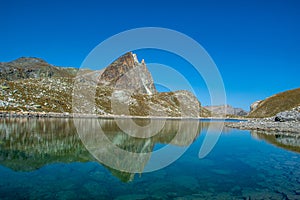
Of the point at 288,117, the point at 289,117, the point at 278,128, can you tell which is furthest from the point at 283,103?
the point at 278,128

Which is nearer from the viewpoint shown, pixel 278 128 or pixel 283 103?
pixel 278 128

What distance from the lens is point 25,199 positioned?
1153cm

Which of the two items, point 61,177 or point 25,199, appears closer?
point 25,199

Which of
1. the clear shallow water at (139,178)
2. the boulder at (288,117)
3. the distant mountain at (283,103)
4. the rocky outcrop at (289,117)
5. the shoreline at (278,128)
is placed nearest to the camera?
the clear shallow water at (139,178)

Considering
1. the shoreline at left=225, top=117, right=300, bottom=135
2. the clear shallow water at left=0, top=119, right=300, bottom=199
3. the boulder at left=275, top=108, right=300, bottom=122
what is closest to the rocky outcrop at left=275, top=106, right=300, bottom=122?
the boulder at left=275, top=108, right=300, bottom=122

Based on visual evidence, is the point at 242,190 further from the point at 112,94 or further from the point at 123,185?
the point at 112,94

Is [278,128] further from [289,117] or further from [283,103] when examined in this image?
[283,103]

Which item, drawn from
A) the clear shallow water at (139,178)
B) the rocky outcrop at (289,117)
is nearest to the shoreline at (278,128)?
the rocky outcrop at (289,117)

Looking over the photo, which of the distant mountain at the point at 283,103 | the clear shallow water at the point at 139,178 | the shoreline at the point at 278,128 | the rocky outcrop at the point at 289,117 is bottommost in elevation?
the clear shallow water at the point at 139,178

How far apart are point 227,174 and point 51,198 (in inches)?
550

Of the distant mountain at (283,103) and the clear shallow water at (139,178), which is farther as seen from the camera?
the distant mountain at (283,103)

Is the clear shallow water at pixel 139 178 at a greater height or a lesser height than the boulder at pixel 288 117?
lesser

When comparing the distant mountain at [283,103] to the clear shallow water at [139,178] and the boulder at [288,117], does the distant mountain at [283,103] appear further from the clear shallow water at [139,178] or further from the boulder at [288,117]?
the clear shallow water at [139,178]

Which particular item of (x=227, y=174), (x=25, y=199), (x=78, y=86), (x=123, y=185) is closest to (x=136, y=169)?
(x=123, y=185)
